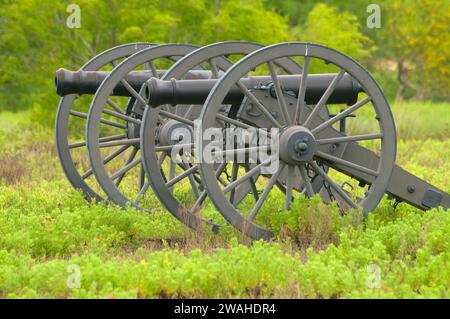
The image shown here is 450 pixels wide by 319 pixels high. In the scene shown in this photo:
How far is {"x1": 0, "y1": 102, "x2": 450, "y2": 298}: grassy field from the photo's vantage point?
5.63m

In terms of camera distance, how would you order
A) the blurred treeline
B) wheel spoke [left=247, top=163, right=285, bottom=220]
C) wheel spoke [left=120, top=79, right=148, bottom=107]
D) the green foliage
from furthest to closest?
the green foliage
the blurred treeline
wheel spoke [left=120, top=79, right=148, bottom=107]
wheel spoke [left=247, top=163, right=285, bottom=220]

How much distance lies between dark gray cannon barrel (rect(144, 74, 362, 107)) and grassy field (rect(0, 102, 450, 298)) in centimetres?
94

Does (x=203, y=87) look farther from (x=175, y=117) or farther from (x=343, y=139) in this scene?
(x=343, y=139)

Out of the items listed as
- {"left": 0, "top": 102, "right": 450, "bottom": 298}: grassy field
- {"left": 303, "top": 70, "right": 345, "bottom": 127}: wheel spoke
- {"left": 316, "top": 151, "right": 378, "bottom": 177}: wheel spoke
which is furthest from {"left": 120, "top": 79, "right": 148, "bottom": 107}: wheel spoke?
{"left": 316, "top": 151, "right": 378, "bottom": 177}: wheel spoke

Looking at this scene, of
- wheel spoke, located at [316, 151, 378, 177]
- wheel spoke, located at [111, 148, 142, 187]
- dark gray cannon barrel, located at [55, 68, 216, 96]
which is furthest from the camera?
wheel spoke, located at [111, 148, 142, 187]

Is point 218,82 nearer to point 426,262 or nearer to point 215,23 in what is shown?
point 426,262

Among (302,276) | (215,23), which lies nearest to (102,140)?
(302,276)

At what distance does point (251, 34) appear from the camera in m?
17.9

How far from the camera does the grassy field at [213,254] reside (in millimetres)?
5633

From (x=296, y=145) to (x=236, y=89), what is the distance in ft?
2.00

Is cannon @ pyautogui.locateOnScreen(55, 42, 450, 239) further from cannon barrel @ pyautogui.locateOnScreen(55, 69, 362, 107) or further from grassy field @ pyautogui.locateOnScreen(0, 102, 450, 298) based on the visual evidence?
grassy field @ pyautogui.locateOnScreen(0, 102, 450, 298)

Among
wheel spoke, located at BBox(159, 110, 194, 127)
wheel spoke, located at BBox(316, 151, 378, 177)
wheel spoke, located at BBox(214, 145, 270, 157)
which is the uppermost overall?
wheel spoke, located at BBox(159, 110, 194, 127)

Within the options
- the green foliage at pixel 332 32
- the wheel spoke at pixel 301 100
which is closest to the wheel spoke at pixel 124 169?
the wheel spoke at pixel 301 100

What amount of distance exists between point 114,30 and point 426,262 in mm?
12506
